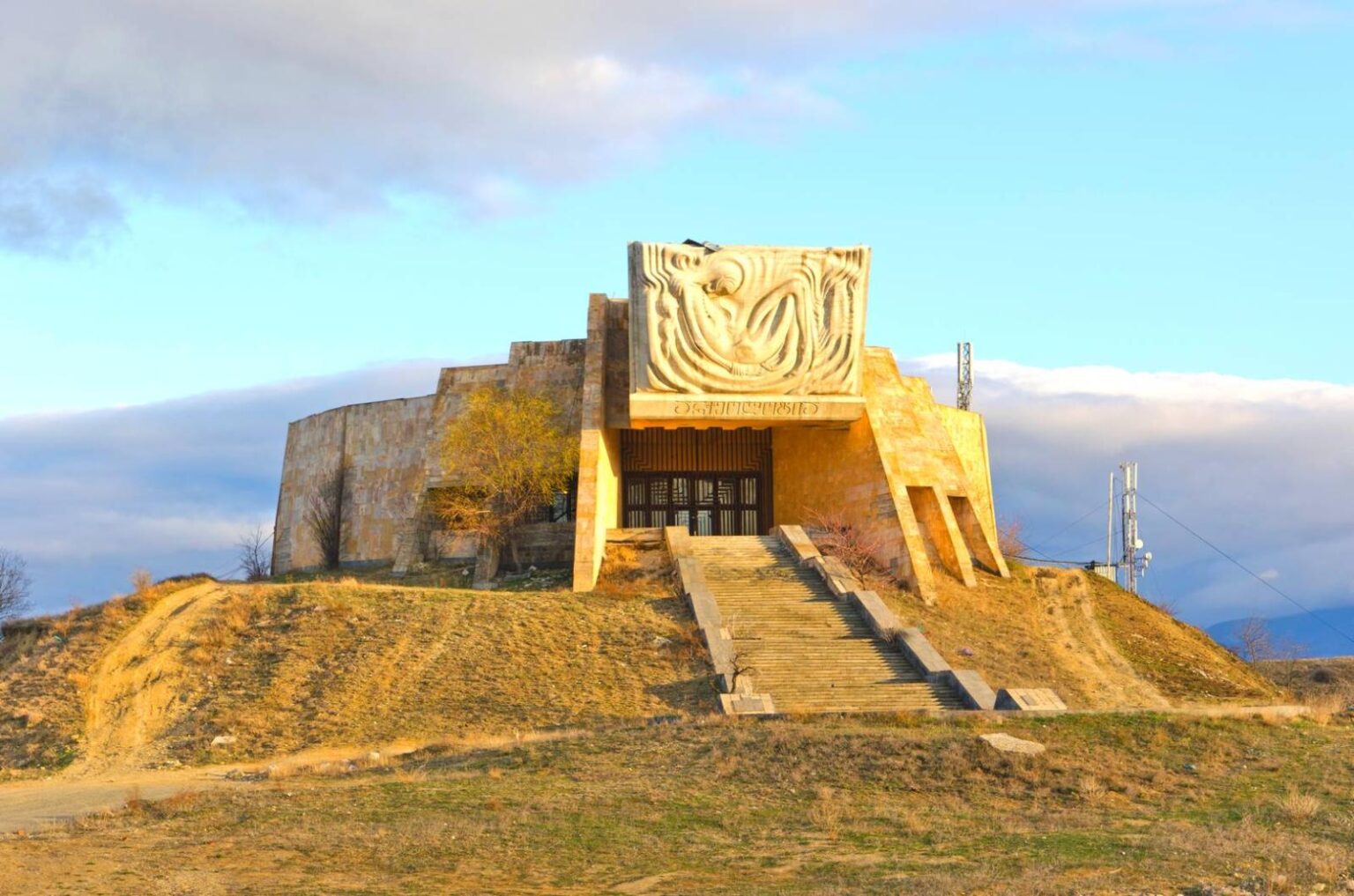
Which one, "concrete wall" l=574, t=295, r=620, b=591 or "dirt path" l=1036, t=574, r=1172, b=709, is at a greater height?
"concrete wall" l=574, t=295, r=620, b=591

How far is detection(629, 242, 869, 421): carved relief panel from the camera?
Answer: 29.2 m

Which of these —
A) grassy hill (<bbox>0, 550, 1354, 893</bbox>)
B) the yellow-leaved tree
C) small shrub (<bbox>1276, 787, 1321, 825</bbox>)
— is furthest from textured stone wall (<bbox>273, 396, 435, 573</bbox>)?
small shrub (<bbox>1276, 787, 1321, 825</bbox>)

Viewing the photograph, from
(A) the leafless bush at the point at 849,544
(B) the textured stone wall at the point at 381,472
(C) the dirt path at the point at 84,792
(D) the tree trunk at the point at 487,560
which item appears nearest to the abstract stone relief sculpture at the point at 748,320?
(A) the leafless bush at the point at 849,544

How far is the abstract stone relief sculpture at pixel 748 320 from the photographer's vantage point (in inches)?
1150

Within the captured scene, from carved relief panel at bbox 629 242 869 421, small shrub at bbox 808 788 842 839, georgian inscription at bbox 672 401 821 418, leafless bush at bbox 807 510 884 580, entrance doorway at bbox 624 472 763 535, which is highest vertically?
carved relief panel at bbox 629 242 869 421

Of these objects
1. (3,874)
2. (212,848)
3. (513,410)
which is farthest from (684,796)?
(513,410)

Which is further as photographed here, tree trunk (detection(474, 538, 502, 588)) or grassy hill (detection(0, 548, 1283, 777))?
tree trunk (detection(474, 538, 502, 588))

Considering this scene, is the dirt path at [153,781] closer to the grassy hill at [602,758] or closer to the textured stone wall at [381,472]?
the grassy hill at [602,758]

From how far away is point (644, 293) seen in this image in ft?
96.1

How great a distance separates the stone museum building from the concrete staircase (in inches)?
102

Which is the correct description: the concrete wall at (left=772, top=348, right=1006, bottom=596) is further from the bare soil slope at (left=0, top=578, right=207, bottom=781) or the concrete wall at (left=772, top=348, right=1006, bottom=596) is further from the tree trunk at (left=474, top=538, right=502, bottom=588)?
the bare soil slope at (left=0, top=578, right=207, bottom=781)

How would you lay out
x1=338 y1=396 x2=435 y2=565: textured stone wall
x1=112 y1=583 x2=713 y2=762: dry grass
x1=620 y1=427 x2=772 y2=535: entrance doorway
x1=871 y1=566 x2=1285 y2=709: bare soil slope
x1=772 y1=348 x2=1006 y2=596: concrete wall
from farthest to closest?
1. x1=338 y1=396 x2=435 y2=565: textured stone wall
2. x1=620 y1=427 x2=772 y2=535: entrance doorway
3. x1=772 y1=348 x2=1006 y2=596: concrete wall
4. x1=871 y1=566 x2=1285 y2=709: bare soil slope
5. x1=112 y1=583 x2=713 y2=762: dry grass

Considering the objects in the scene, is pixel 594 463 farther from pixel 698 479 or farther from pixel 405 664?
pixel 405 664

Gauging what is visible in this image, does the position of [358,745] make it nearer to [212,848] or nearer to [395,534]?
[212,848]
